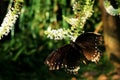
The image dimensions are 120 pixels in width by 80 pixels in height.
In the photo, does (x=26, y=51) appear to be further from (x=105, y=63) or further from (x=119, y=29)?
(x=119, y=29)

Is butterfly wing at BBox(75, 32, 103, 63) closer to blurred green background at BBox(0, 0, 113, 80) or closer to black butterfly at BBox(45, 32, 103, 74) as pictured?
black butterfly at BBox(45, 32, 103, 74)

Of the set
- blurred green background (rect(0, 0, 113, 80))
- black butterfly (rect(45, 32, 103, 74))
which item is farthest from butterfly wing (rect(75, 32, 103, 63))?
blurred green background (rect(0, 0, 113, 80))

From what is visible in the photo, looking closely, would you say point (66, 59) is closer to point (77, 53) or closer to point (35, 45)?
point (77, 53)

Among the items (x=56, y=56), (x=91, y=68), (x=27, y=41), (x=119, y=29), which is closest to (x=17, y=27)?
(x=27, y=41)

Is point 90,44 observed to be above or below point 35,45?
above

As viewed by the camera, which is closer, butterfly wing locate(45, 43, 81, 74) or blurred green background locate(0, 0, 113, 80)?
butterfly wing locate(45, 43, 81, 74)

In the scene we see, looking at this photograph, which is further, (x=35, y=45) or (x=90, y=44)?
(x=35, y=45)

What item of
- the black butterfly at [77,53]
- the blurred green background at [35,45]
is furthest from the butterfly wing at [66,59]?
the blurred green background at [35,45]

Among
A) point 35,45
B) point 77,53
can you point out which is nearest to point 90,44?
point 77,53
